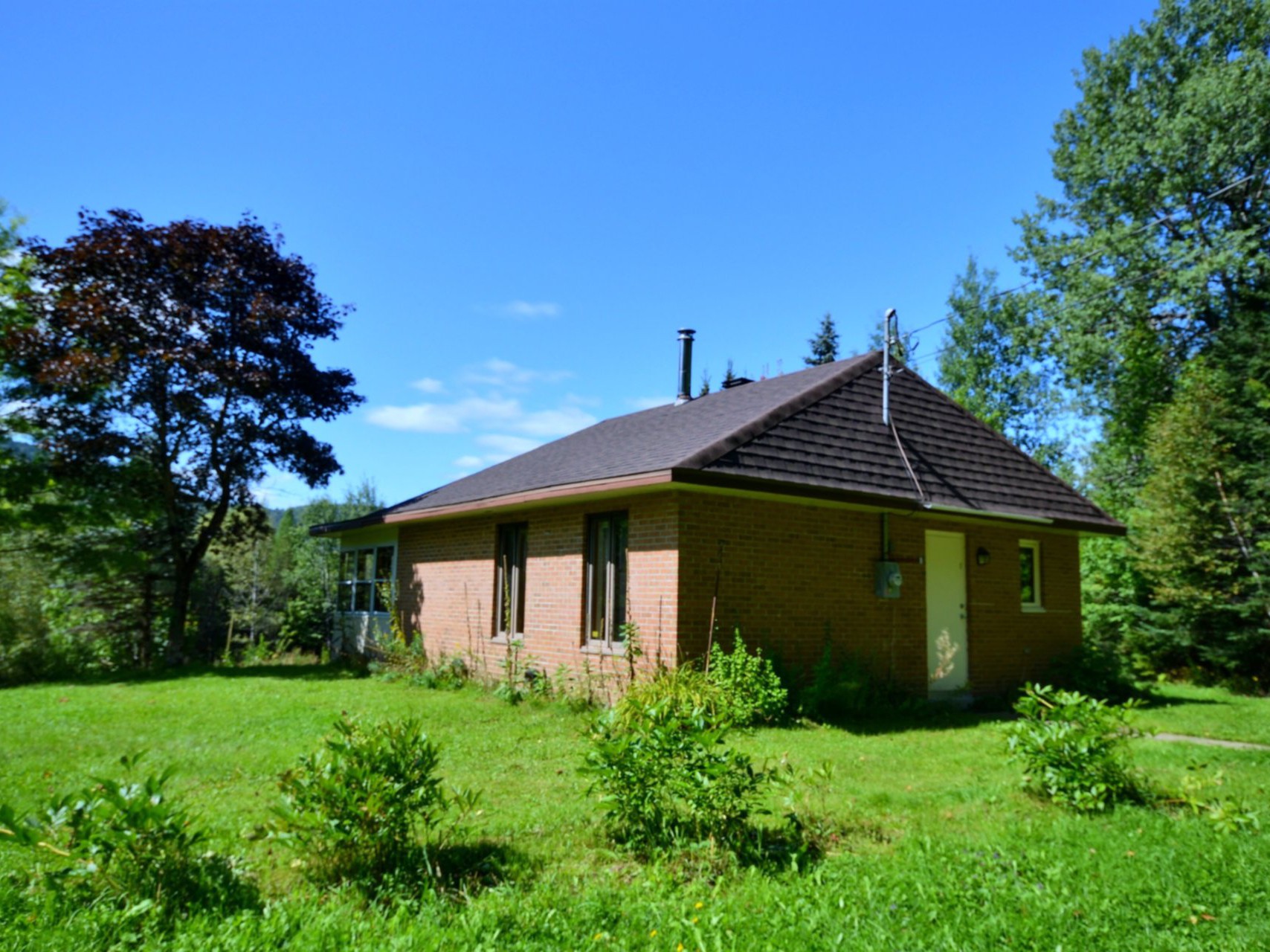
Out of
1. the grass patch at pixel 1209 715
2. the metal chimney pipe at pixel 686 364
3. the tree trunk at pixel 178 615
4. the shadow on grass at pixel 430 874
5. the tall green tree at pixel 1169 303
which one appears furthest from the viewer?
the tree trunk at pixel 178 615

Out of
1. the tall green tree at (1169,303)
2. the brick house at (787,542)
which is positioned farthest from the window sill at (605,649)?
the tall green tree at (1169,303)

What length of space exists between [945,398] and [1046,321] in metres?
12.7

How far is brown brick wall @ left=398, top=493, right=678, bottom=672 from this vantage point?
9.62 m

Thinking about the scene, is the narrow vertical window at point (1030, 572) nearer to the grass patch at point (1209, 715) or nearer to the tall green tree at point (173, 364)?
the grass patch at point (1209, 715)

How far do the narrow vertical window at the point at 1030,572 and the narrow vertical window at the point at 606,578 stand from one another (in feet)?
21.6

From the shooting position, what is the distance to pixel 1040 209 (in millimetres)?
25891

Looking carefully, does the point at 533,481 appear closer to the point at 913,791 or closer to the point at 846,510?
the point at 846,510

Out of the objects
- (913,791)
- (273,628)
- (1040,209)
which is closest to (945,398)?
(913,791)

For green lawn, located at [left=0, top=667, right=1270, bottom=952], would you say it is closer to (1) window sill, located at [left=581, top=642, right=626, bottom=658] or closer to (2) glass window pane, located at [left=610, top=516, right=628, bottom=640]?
(1) window sill, located at [left=581, top=642, right=626, bottom=658]

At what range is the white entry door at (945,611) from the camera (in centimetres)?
1159

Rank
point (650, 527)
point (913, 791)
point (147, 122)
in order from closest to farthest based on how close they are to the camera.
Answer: point (913, 791) < point (147, 122) < point (650, 527)

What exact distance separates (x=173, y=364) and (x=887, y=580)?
14.0 meters

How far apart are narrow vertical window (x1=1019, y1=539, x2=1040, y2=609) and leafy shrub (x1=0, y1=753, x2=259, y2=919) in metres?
12.1

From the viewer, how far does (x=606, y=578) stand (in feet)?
35.1
